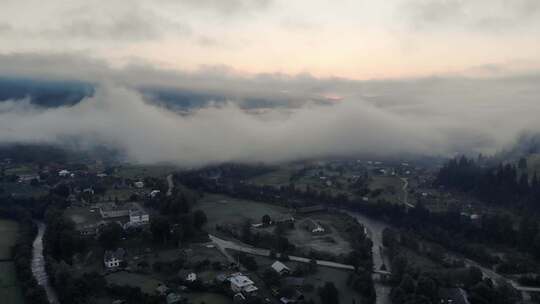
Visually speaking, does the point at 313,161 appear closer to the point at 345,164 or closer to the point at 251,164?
the point at 345,164

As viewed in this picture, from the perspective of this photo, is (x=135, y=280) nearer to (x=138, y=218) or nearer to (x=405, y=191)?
(x=138, y=218)

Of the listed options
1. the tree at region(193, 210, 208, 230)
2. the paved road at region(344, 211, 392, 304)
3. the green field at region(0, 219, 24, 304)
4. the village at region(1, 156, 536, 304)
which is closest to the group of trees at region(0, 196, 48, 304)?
the green field at region(0, 219, 24, 304)

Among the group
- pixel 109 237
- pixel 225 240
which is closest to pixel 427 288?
pixel 225 240

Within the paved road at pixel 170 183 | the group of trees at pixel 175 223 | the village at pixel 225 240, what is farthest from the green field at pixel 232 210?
the paved road at pixel 170 183

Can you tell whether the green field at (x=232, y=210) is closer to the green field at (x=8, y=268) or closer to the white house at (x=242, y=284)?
the white house at (x=242, y=284)

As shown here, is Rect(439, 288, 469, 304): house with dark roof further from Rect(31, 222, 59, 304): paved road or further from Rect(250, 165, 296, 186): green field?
Rect(250, 165, 296, 186): green field

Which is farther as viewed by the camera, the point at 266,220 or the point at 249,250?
the point at 266,220
